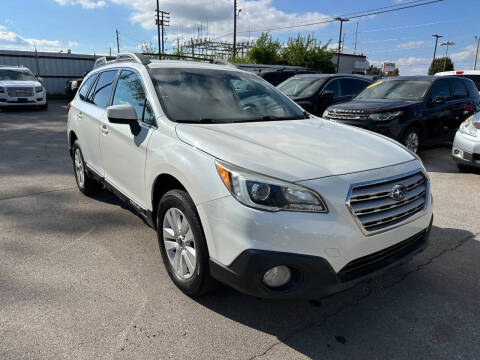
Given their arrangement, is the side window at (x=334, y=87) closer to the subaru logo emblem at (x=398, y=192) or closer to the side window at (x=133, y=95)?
the side window at (x=133, y=95)

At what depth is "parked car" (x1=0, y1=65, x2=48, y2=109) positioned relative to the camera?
14.3m

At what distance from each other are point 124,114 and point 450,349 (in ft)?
9.07

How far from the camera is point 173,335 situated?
232cm

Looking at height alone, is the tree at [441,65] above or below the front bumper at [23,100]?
above

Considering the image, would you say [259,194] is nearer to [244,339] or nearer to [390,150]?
[244,339]

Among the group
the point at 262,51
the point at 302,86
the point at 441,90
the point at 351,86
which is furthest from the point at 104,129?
the point at 262,51

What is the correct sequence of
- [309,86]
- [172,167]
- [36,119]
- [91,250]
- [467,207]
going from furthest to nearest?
[36,119] < [309,86] < [467,207] < [91,250] < [172,167]

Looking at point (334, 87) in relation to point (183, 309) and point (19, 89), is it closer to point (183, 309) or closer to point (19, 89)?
point (183, 309)

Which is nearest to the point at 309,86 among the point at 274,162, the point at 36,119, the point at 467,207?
the point at 467,207

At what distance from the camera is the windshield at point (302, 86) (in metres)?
8.77

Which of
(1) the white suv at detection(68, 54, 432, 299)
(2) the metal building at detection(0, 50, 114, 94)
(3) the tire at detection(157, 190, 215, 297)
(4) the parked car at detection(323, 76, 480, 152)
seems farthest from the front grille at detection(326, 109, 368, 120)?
(2) the metal building at detection(0, 50, 114, 94)

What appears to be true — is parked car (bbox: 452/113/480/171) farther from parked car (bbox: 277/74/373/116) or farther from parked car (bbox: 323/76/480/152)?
parked car (bbox: 277/74/373/116)

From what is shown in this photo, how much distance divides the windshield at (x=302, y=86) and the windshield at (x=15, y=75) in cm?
1172

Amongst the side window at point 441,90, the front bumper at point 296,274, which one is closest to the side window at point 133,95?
the front bumper at point 296,274
